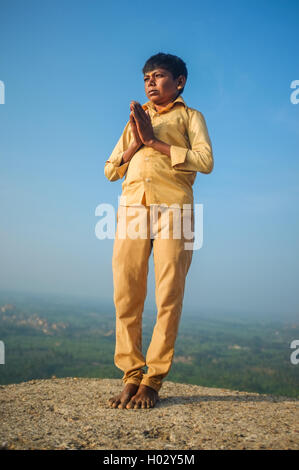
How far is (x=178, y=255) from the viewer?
290 cm

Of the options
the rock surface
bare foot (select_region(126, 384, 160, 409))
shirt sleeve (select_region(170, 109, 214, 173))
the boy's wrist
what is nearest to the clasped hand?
the boy's wrist

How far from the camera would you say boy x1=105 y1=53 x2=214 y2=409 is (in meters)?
2.87

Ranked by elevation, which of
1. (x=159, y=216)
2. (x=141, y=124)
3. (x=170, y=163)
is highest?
(x=141, y=124)

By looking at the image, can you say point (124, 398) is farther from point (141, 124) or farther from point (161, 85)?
point (161, 85)

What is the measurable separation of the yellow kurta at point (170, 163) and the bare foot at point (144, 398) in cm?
146

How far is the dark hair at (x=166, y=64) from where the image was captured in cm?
317

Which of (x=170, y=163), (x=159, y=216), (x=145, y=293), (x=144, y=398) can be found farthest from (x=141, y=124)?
(x=144, y=398)

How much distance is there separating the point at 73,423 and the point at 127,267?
1187mm

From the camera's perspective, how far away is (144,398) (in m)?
2.74

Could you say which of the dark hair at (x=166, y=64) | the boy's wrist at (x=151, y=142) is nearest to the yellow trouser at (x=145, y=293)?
the boy's wrist at (x=151, y=142)

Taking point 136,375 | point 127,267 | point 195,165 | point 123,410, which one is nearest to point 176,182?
point 195,165

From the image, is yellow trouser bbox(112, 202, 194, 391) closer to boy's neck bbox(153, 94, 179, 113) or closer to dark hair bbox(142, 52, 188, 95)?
boy's neck bbox(153, 94, 179, 113)

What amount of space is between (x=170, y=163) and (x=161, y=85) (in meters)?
0.69

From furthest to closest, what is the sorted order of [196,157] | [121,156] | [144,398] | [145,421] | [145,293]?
[121,156]
[145,293]
[196,157]
[144,398]
[145,421]
